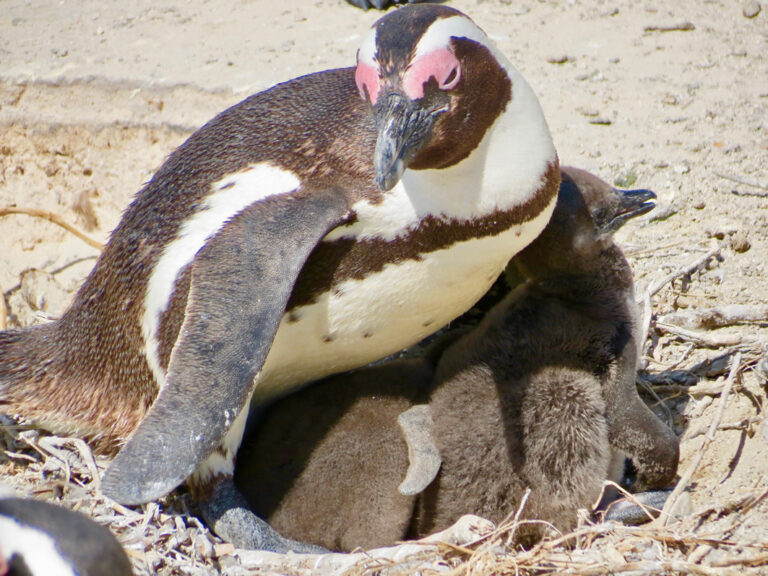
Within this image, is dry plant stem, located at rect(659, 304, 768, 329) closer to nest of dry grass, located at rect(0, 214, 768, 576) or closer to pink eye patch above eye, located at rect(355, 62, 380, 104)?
nest of dry grass, located at rect(0, 214, 768, 576)

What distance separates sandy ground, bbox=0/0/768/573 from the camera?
11.0 feet

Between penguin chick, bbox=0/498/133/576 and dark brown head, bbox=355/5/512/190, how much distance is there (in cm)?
91

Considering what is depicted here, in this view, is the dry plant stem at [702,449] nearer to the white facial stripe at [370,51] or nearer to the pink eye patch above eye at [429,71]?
the pink eye patch above eye at [429,71]

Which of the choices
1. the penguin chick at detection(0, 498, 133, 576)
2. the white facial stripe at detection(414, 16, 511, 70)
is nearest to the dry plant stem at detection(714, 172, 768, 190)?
the white facial stripe at detection(414, 16, 511, 70)

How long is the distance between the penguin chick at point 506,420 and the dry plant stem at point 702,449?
0.38 ft

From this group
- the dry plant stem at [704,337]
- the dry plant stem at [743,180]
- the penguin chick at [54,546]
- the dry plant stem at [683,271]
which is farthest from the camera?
the dry plant stem at [743,180]

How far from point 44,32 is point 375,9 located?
68.6 inches

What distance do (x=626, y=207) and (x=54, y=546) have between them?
1.73m

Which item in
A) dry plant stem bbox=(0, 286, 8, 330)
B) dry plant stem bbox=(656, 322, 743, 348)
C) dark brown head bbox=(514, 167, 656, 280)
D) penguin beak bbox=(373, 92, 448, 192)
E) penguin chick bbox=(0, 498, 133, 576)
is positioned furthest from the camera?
dry plant stem bbox=(0, 286, 8, 330)

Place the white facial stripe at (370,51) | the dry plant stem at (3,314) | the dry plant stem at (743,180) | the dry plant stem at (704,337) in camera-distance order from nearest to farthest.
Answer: the white facial stripe at (370,51) < the dry plant stem at (704,337) < the dry plant stem at (743,180) < the dry plant stem at (3,314)

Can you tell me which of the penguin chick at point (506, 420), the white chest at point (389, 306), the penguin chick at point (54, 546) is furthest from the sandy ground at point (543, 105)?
the penguin chick at point (54, 546)

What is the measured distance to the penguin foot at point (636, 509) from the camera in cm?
259

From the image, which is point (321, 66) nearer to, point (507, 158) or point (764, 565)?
point (507, 158)

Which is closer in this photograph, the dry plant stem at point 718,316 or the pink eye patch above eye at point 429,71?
the pink eye patch above eye at point 429,71
